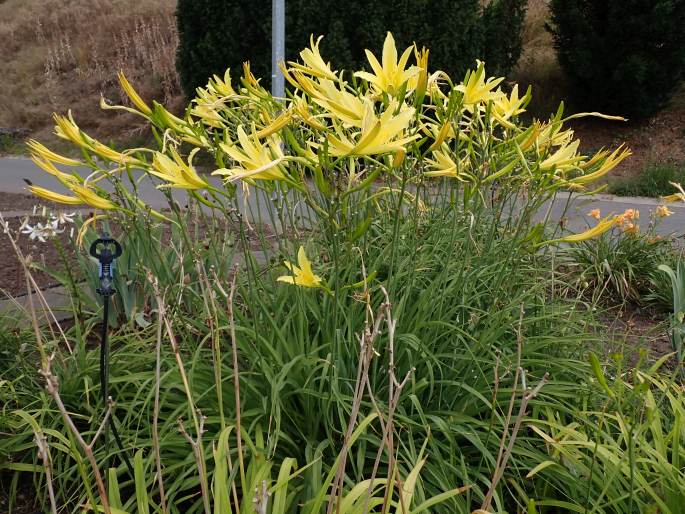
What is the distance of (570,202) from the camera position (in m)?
4.53

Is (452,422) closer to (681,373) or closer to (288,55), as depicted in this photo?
(681,373)

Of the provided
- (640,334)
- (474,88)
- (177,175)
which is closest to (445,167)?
(474,88)

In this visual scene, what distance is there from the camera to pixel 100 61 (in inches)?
596

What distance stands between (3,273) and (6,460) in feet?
7.17

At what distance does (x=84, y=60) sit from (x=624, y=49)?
12027 mm

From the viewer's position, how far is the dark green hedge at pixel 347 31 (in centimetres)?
809

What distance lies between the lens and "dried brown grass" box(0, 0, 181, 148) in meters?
12.8

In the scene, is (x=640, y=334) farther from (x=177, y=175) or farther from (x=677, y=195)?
(x=177, y=175)

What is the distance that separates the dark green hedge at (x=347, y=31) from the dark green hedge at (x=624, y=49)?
0.85 metres

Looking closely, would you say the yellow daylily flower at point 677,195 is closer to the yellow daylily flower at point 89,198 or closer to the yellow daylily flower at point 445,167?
the yellow daylily flower at point 445,167

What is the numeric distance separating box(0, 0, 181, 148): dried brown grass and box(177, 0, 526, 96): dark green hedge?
264 cm

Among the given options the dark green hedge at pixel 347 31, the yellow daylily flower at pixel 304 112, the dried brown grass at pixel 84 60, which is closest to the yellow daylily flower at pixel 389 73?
the yellow daylily flower at pixel 304 112

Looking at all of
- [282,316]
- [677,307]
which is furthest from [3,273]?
[677,307]

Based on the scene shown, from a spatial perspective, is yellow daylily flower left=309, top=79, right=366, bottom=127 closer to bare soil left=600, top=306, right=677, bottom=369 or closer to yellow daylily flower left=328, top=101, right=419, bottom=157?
yellow daylily flower left=328, top=101, right=419, bottom=157
